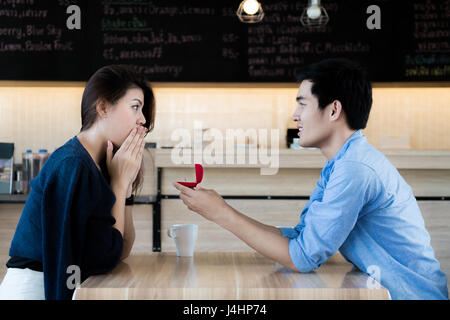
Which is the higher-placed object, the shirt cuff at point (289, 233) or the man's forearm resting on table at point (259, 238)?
the man's forearm resting on table at point (259, 238)

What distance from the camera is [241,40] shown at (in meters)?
3.90

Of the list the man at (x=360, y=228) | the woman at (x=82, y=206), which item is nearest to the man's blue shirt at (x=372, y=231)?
the man at (x=360, y=228)

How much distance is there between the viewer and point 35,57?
12.5ft

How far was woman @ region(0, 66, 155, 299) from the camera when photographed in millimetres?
1066

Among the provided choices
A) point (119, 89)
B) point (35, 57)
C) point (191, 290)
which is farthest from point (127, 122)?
point (35, 57)

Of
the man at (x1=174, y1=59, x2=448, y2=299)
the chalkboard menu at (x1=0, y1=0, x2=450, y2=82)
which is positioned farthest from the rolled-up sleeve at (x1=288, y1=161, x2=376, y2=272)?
the chalkboard menu at (x1=0, y1=0, x2=450, y2=82)

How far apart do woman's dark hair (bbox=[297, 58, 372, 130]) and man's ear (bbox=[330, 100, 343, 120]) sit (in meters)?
0.01

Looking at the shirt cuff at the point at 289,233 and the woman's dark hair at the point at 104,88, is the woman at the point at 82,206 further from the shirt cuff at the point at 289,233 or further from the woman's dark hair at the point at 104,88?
the shirt cuff at the point at 289,233

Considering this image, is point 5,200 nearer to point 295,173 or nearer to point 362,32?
point 295,173

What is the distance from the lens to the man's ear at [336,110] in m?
1.37

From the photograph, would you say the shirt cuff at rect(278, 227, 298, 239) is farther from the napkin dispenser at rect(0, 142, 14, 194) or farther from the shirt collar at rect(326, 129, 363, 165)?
the napkin dispenser at rect(0, 142, 14, 194)

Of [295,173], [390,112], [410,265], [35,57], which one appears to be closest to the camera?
[410,265]

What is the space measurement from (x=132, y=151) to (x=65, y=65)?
289 cm

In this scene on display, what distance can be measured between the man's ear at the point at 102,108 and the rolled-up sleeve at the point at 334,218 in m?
0.67
